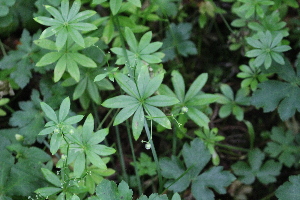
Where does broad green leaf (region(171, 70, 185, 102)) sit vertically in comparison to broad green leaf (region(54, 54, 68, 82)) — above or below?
below

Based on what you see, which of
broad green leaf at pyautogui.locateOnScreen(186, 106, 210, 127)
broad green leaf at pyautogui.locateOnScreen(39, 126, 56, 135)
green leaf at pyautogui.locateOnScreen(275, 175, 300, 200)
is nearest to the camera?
broad green leaf at pyautogui.locateOnScreen(39, 126, 56, 135)

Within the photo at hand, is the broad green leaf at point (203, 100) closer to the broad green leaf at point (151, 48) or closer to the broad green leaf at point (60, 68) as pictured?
the broad green leaf at point (151, 48)

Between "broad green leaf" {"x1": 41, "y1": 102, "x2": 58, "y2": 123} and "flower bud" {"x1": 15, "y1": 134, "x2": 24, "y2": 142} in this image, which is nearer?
A: "broad green leaf" {"x1": 41, "y1": 102, "x2": 58, "y2": 123}

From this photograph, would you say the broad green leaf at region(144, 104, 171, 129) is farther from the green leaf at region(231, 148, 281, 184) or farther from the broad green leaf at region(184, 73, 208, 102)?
the green leaf at region(231, 148, 281, 184)

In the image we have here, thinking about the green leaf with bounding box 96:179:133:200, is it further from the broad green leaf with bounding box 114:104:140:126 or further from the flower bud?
the flower bud

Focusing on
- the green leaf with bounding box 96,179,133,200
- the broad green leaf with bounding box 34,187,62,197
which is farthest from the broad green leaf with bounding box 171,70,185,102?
the broad green leaf with bounding box 34,187,62,197

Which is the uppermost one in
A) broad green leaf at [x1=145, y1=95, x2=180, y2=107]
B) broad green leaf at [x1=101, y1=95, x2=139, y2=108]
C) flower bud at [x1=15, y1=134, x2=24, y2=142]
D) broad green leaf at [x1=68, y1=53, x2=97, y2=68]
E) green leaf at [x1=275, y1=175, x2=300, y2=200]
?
broad green leaf at [x1=68, y1=53, x2=97, y2=68]

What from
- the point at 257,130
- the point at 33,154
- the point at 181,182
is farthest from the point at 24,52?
the point at 257,130

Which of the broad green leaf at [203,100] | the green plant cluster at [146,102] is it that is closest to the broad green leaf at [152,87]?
the green plant cluster at [146,102]

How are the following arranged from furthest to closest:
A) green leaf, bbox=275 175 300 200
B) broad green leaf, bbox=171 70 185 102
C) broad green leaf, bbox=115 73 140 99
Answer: broad green leaf, bbox=171 70 185 102 → green leaf, bbox=275 175 300 200 → broad green leaf, bbox=115 73 140 99

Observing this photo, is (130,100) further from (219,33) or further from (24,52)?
(219,33)
